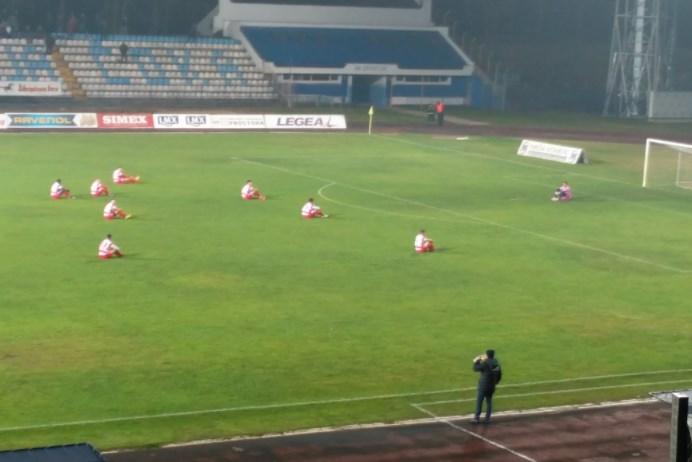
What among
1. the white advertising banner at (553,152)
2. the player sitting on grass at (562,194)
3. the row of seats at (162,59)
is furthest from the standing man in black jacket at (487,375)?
the row of seats at (162,59)

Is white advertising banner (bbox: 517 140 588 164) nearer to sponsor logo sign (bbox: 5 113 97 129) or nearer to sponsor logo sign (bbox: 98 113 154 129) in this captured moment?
sponsor logo sign (bbox: 98 113 154 129)

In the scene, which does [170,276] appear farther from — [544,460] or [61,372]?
[544,460]

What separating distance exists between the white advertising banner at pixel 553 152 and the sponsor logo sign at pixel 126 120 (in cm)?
2184

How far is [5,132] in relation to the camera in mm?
73562

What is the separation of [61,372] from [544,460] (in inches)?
397

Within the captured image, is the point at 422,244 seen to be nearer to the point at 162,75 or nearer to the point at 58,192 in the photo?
the point at 58,192

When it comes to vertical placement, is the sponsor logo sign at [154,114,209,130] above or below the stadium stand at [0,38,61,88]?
below

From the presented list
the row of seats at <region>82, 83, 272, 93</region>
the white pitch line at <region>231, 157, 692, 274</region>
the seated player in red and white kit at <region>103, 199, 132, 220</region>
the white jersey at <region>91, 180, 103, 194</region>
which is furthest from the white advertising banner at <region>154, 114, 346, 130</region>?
the seated player in red and white kit at <region>103, 199, 132, 220</region>

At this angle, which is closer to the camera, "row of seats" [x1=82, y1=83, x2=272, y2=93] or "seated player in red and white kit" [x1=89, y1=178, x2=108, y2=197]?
"seated player in red and white kit" [x1=89, y1=178, x2=108, y2=197]

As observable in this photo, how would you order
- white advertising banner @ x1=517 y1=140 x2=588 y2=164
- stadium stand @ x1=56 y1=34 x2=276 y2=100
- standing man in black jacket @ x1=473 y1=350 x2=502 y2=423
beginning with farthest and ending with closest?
stadium stand @ x1=56 y1=34 x2=276 y2=100 → white advertising banner @ x1=517 y1=140 x2=588 y2=164 → standing man in black jacket @ x1=473 y1=350 x2=502 y2=423

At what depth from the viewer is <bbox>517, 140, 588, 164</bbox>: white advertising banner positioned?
2731 inches

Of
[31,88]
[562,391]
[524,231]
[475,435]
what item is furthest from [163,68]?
[475,435]

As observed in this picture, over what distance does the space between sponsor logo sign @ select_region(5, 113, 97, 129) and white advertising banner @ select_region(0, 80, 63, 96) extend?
9.61 metres

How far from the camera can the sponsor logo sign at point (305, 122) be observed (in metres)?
80.9
